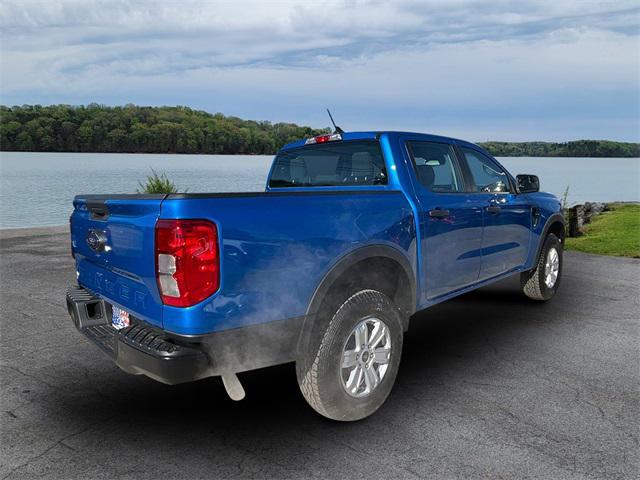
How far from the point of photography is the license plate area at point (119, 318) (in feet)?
9.72

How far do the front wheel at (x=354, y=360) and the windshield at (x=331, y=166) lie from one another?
1.16m

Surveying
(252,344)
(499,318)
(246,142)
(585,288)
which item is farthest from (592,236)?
(246,142)

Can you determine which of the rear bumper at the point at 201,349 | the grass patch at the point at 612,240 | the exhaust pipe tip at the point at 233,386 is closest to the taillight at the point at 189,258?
the rear bumper at the point at 201,349

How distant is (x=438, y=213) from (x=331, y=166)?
1035 millimetres

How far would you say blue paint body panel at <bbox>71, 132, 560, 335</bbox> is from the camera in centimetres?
251

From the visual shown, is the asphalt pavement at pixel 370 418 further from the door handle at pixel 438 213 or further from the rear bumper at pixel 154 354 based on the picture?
the door handle at pixel 438 213

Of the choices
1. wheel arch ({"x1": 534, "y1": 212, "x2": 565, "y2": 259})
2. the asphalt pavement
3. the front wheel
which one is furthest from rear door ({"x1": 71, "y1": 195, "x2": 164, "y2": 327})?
wheel arch ({"x1": 534, "y1": 212, "x2": 565, "y2": 259})

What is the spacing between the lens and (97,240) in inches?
121

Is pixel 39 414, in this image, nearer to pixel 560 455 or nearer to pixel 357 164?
pixel 357 164

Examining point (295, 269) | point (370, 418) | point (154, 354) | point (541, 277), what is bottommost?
point (370, 418)

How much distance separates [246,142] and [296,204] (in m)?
47.0

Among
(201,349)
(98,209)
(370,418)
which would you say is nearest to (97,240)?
(98,209)

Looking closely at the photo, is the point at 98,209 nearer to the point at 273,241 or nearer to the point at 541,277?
the point at 273,241

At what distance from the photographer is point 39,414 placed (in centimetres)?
336
